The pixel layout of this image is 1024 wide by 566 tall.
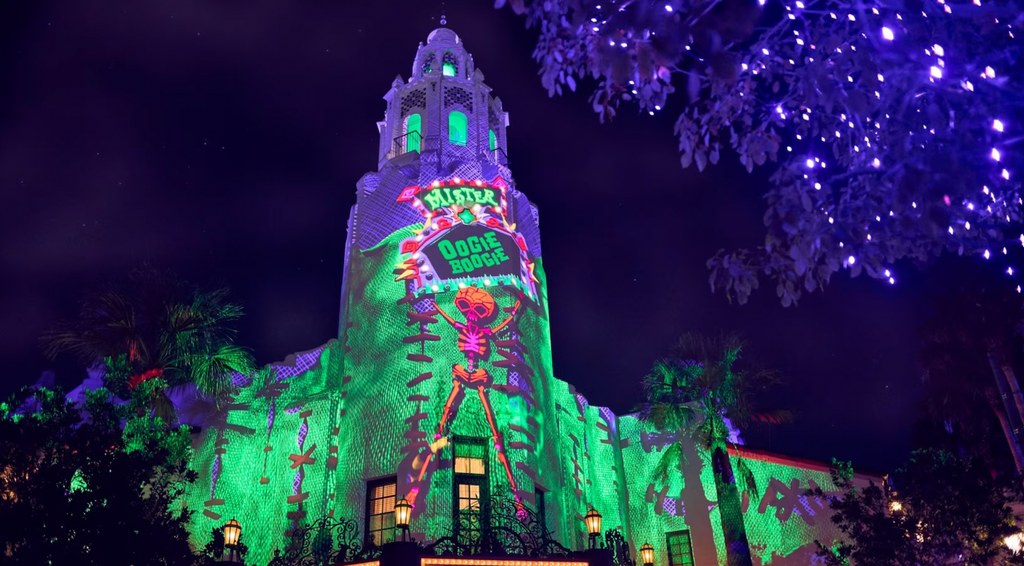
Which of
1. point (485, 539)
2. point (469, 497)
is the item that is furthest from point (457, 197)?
point (485, 539)

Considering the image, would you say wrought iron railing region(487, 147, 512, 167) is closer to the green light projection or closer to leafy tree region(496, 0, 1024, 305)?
the green light projection

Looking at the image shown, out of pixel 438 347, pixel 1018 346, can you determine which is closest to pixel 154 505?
pixel 438 347

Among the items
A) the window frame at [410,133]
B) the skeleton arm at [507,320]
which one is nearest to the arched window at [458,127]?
the window frame at [410,133]

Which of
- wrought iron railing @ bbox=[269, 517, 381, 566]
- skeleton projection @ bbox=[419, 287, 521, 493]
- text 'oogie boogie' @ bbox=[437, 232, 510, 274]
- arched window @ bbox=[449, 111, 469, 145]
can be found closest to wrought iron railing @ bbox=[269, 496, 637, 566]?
wrought iron railing @ bbox=[269, 517, 381, 566]

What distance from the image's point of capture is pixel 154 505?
Answer: 16.3 meters

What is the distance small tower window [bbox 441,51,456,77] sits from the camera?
31188 millimetres

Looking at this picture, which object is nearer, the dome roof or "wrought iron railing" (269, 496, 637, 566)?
"wrought iron railing" (269, 496, 637, 566)

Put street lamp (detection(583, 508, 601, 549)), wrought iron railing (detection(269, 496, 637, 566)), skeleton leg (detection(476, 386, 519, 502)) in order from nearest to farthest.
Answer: wrought iron railing (detection(269, 496, 637, 566))
street lamp (detection(583, 508, 601, 549))
skeleton leg (detection(476, 386, 519, 502))

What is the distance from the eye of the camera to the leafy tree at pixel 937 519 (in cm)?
2023

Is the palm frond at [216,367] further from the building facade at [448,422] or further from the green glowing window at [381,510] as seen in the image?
the green glowing window at [381,510]

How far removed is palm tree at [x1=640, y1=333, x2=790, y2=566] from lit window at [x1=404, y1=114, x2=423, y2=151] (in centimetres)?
1277

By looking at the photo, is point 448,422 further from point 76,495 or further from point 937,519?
point 937,519

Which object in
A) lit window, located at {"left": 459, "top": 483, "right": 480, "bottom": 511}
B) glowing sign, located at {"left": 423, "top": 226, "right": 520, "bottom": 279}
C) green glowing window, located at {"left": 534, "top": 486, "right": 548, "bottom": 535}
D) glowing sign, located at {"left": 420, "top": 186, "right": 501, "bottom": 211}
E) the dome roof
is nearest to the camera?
lit window, located at {"left": 459, "top": 483, "right": 480, "bottom": 511}

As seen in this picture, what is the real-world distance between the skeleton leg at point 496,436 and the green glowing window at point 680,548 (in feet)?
23.5
